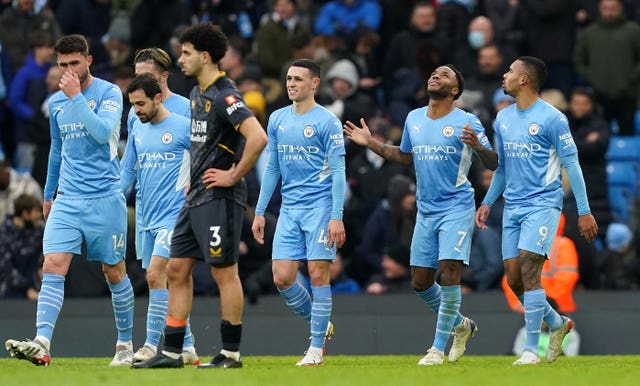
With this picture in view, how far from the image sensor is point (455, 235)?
13906 millimetres

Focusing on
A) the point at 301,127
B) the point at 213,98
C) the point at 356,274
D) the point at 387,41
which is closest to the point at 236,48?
the point at 387,41

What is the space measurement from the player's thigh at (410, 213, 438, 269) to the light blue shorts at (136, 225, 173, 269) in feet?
7.53

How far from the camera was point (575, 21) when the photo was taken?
878 inches

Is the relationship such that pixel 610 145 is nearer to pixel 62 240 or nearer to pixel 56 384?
pixel 62 240

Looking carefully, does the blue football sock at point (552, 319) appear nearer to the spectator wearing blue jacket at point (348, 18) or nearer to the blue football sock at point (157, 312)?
the blue football sock at point (157, 312)

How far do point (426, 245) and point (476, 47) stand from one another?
804cm

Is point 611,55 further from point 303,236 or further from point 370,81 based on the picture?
point 303,236

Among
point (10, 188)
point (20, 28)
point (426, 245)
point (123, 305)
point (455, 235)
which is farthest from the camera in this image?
point (20, 28)

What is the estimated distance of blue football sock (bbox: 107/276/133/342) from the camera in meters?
14.0

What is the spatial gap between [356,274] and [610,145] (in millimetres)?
4393

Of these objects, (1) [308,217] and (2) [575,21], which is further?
(2) [575,21]

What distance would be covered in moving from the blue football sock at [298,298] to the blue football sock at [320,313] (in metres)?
0.40

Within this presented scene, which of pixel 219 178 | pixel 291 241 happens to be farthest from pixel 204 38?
pixel 291 241

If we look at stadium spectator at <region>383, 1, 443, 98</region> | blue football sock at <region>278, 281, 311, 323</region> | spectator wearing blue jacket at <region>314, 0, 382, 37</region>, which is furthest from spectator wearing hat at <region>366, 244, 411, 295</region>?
spectator wearing blue jacket at <region>314, 0, 382, 37</region>
